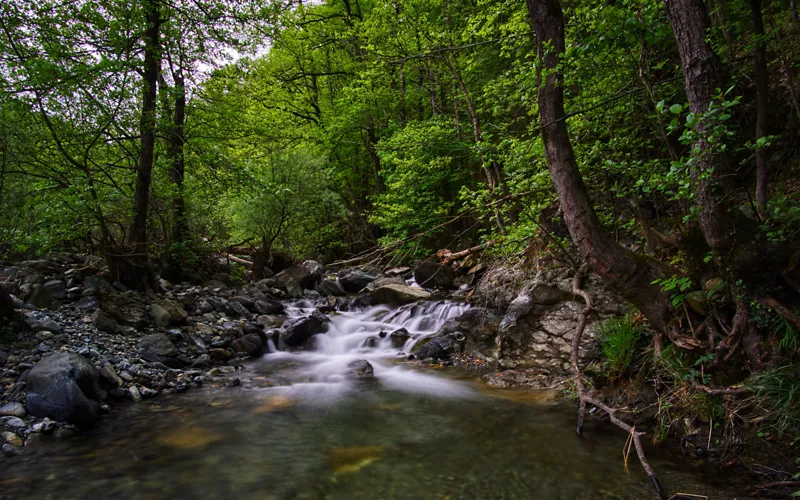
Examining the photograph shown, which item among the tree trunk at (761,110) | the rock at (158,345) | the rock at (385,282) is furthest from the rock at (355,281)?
the tree trunk at (761,110)

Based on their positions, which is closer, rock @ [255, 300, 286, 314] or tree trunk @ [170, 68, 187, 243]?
tree trunk @ [170, 68, 187, 243]

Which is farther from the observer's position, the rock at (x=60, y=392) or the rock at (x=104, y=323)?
the rock at (x=104, y=323)

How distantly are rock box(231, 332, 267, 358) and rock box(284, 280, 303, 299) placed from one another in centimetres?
452

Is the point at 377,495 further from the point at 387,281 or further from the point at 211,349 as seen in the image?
the point at 387,281

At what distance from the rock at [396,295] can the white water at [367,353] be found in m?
0.28

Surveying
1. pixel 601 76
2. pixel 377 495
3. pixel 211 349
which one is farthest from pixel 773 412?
pixel 211 349

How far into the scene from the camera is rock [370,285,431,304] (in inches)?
470

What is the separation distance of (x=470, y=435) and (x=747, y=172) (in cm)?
509

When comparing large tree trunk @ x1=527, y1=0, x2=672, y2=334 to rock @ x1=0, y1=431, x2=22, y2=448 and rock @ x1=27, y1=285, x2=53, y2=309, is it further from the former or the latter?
rock @ x1=27, y1=285, x2=53, y2=309

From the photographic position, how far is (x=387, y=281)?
13664 mm

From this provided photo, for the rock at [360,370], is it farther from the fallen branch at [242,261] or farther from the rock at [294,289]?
the fallen branch at [242,261]

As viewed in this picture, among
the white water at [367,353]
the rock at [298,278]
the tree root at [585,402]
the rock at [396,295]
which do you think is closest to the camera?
the tree root at [585,402]

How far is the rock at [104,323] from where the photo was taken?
287 inches

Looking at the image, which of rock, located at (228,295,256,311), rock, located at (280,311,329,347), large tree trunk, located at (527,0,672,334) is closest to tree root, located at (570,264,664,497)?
large tree trunk, located at (527,0,672,334)
